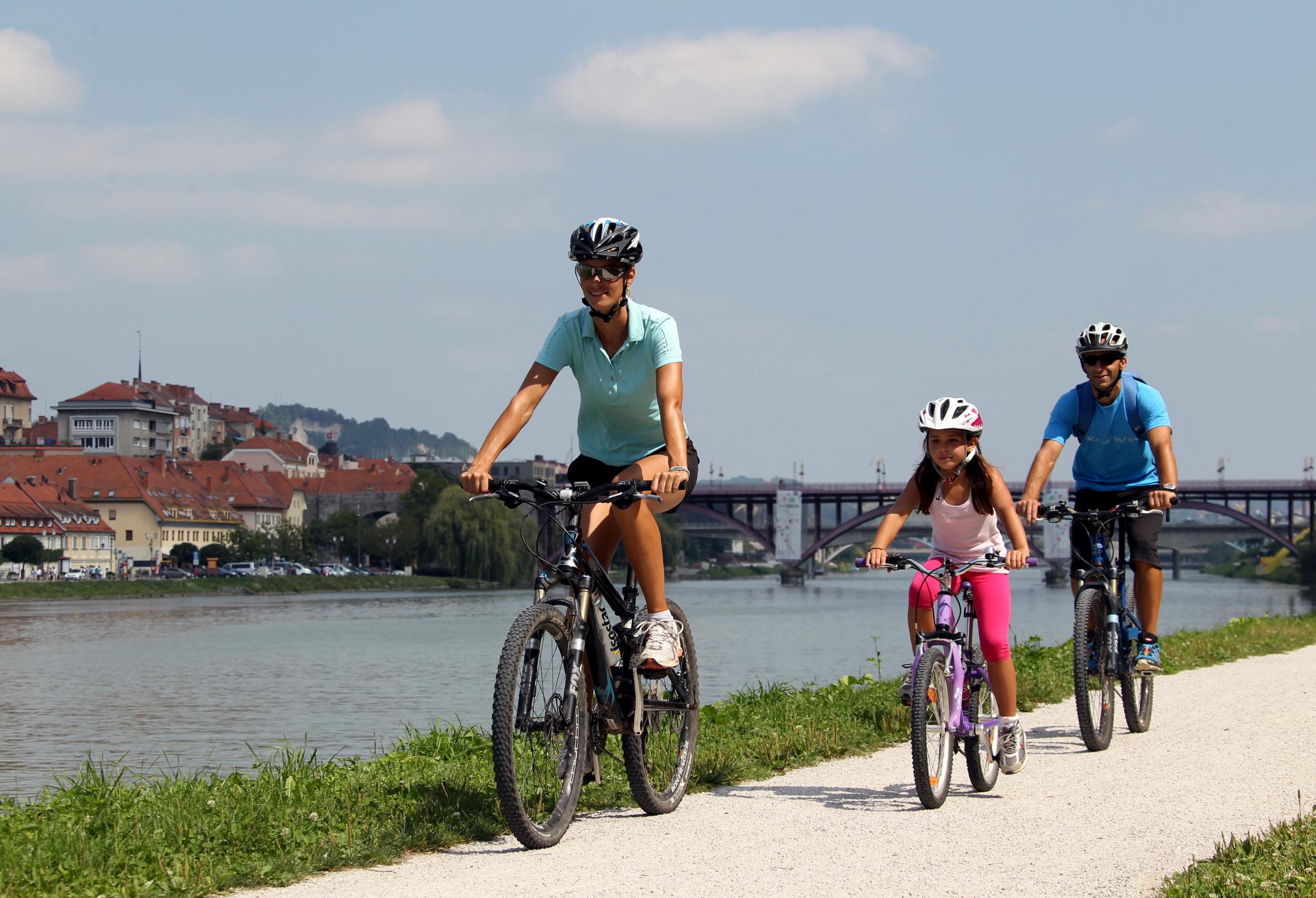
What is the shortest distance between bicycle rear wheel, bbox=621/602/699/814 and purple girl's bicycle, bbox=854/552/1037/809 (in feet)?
2.49

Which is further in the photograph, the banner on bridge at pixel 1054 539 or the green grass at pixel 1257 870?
the banner on bridge at pixel 1054 539

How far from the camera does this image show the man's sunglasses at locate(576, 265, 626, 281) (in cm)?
512

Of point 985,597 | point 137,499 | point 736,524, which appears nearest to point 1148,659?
point 985,597

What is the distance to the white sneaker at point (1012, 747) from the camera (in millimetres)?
6195

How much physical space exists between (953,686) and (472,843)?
189 centimetres

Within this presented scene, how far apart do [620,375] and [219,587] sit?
66.5m

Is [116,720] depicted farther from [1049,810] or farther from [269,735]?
[1049,810]

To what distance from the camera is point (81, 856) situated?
4.33 metres

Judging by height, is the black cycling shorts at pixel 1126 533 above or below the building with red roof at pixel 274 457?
below

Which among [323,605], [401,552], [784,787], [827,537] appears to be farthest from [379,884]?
[827,537]

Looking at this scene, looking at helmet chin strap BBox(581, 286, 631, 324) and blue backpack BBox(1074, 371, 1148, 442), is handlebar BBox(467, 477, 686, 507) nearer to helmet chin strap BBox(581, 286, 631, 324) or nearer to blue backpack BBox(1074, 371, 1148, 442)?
helmet chin strap BBox(581, 286, 631, 324)

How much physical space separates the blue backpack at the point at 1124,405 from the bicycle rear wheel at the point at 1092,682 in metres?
0.81

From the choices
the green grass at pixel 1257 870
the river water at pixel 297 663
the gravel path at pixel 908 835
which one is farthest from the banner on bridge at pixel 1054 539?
the green grass at pixel 1257 870

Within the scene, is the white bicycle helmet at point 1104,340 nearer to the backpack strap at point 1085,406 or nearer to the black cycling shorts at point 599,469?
the backpack strap at point 1085,406
